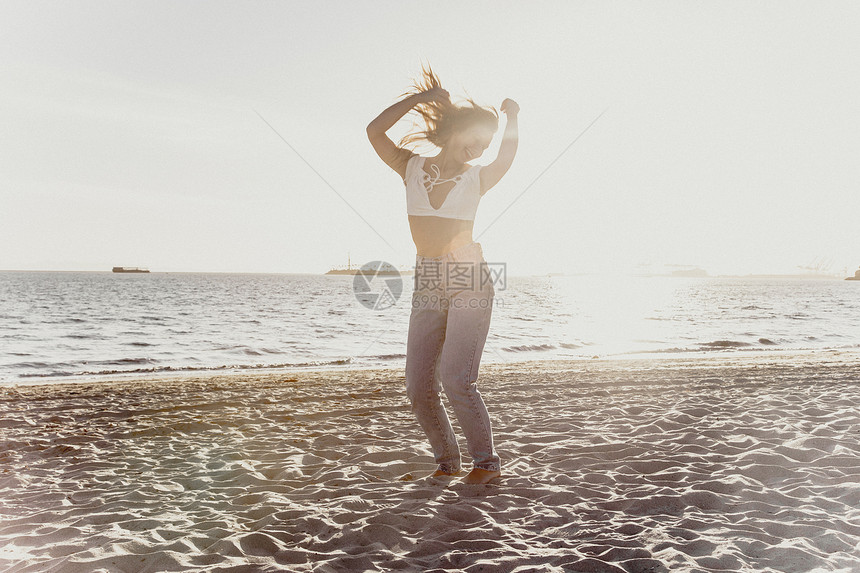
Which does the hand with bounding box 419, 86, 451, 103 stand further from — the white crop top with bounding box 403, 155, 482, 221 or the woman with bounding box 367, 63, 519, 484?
the white crop top with bounding box 403, 155, 482, 221

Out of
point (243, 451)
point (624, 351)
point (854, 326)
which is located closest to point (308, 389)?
point (243, 451)

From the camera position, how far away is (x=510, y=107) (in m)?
3.09

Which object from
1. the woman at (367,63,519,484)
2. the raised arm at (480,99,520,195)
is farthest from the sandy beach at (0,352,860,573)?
the raised arm at (480,99,520,195)

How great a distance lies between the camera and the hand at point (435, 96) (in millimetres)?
3070

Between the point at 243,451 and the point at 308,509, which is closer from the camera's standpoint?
the point at 308,509

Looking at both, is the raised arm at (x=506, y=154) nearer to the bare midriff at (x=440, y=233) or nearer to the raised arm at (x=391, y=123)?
the bare midriff at (x=440, y=233)

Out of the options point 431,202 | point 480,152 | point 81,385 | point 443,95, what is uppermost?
point 443,95

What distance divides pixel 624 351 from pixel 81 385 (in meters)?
13.5

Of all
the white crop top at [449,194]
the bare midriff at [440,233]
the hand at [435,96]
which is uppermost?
the hand at [435,96]

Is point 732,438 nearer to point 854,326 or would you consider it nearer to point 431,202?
point 431,202

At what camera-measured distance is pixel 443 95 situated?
10.1ft

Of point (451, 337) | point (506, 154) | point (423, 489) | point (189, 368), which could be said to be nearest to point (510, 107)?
point (506, 154)

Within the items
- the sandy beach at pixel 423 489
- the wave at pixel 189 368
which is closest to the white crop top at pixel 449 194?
the sandy beach at pixel 423 489

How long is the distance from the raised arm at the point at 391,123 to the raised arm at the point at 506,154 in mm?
384
